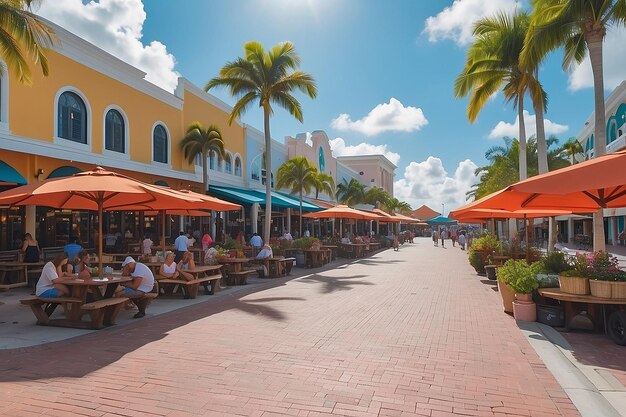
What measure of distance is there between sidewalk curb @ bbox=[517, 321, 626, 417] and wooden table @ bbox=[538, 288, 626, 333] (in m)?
0.61

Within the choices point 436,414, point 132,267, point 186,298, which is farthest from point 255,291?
point 436,414

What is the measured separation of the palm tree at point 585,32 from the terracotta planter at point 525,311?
9.44 feet

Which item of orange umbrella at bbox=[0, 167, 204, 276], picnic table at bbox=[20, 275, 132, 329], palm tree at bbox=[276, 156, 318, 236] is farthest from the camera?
palm tree at bbox=[276, 156, 318, 236]

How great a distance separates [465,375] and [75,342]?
203 inches

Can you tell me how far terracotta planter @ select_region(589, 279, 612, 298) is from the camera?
21.2 ft

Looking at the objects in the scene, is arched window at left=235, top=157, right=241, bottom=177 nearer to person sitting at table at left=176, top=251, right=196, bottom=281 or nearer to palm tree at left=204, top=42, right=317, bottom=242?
palm tree at left=204, top=42, right=317, bottom=242

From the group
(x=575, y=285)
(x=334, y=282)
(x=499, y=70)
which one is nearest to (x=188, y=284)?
(x=334, y=282)

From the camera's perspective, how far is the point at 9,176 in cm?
1173

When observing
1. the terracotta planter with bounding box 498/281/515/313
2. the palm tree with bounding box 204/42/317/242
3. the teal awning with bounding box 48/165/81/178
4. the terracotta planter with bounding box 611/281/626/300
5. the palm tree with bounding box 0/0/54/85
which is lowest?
the terracotta planter with bounding box 498/281/515/313

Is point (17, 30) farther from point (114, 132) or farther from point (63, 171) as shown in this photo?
point (114, 132)

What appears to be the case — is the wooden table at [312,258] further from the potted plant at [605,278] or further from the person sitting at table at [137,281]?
the potted plant at [605,278]

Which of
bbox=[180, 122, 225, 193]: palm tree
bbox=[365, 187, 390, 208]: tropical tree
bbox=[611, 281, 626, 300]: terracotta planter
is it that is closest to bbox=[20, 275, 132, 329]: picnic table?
bbox=[611, 281, 626, 300]: terracotta planter

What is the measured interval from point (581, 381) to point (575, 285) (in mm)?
2552

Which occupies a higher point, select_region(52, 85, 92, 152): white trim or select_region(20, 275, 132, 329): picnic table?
select_region(52, 85, 92, 152): white trim
